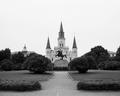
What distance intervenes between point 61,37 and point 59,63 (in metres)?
62.9

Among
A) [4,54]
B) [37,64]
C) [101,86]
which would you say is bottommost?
[101,86]

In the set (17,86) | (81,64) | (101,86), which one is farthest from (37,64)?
(101,86)

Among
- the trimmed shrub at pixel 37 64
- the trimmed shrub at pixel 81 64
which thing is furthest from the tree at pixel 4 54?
the trimmed shrub at pixel 81 64

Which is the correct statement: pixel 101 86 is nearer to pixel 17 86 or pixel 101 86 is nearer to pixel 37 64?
pixel 17 86

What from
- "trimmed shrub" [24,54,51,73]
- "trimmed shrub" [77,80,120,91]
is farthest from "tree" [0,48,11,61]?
"trimmed shrub" [77,80,120,91]

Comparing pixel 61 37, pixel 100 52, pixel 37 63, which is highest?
pixel 61 37

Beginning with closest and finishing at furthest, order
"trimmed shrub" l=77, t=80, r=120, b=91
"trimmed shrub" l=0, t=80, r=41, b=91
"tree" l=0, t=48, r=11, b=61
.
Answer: "trimmed shrub" l=0, t=80, r=41, b=91
"trimmed shrub" l=77, t=80, r=120, b=91
"tree" l=0, t=48, r=11, b=61

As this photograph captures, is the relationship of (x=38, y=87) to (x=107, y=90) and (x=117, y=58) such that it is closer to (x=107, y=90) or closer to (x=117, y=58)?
(x=107, y=90)

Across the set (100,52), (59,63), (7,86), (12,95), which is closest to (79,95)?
(12,95)

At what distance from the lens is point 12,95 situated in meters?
17.7

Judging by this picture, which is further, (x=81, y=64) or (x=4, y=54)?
(x=4, y=54)

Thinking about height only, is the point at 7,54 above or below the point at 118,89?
above

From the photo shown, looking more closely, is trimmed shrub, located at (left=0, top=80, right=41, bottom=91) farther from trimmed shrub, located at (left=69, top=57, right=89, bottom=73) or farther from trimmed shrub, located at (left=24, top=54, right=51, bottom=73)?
trimmed shrub, located at (left=69, top=57, right=89, bottom=73)

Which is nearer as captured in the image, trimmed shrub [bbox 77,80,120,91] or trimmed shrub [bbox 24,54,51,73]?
trimmed shrub [bbox 77,80,120,91]
